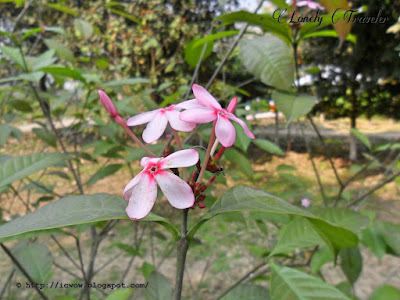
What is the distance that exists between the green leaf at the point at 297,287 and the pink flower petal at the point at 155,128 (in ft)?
1.13

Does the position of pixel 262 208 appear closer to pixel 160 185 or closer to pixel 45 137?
pixel 160 185

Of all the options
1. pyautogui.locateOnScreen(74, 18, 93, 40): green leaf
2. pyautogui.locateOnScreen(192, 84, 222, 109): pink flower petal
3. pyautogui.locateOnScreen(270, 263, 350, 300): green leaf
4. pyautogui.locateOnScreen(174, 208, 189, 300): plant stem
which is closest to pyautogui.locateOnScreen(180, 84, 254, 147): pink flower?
pyautogui.locateOnScreen(192, 84, 222, 109): pink flower petal

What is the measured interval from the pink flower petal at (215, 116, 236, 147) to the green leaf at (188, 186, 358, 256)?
0.09 meters

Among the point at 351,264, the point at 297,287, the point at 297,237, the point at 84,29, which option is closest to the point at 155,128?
the point at 297,287

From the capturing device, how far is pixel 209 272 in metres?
2.73

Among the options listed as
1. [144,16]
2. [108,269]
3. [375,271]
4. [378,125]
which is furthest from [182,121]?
[378,125]

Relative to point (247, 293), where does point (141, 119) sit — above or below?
above

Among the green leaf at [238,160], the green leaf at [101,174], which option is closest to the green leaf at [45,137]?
the green leaf at [101,174]

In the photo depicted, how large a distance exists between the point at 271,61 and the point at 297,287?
0.56 metres

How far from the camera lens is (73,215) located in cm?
41

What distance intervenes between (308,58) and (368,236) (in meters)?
5.35

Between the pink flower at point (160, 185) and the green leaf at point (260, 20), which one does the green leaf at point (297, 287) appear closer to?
the pink flower at point (160, 185)

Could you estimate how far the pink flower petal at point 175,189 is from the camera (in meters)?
0.38

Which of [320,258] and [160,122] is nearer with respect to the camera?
[160,122]
